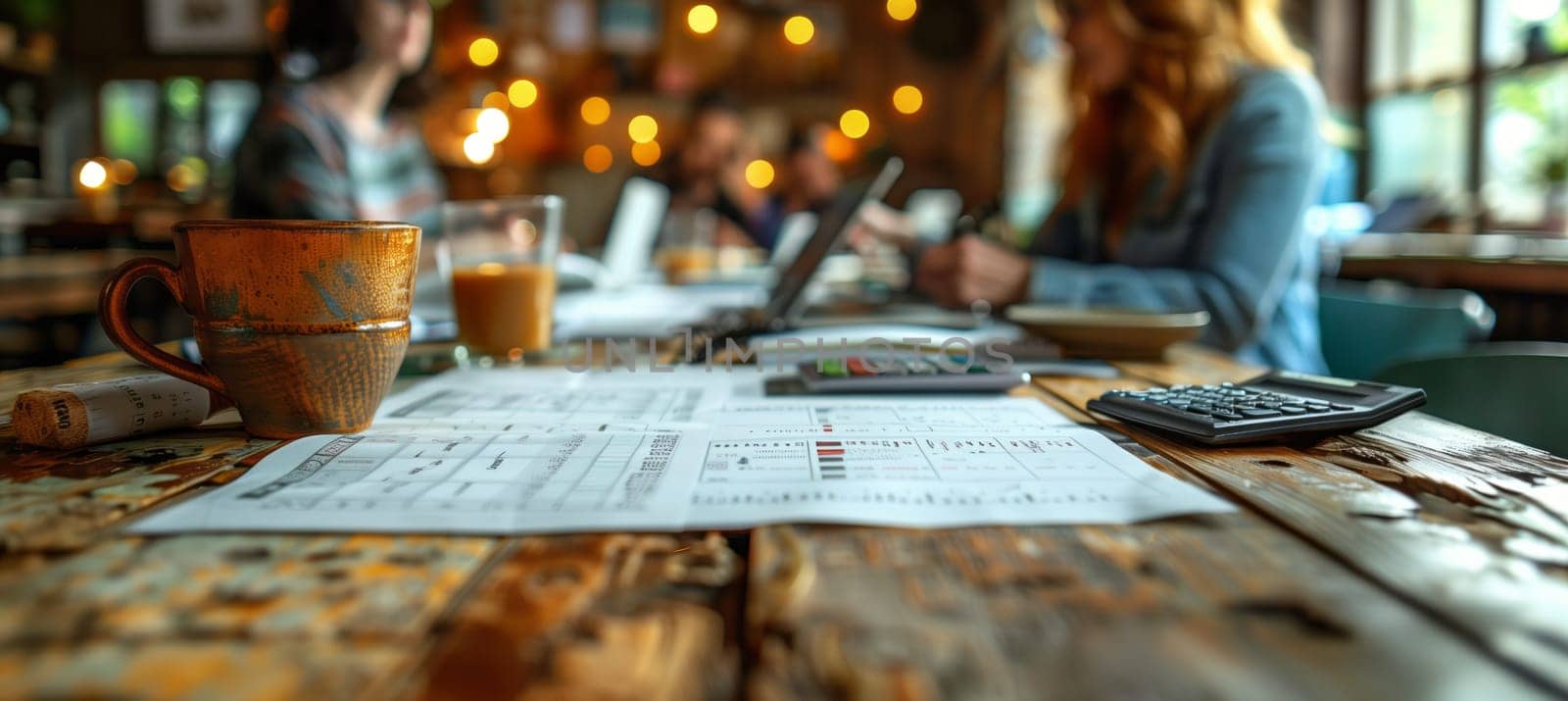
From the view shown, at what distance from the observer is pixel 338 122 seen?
1824 mm

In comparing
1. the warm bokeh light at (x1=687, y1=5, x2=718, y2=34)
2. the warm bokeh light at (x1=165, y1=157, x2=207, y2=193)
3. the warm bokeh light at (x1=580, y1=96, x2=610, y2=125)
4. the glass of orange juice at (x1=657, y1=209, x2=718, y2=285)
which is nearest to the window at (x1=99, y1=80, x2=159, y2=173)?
the warm bokeh light at (x1=165, y1=157, x2=207, y2=193)

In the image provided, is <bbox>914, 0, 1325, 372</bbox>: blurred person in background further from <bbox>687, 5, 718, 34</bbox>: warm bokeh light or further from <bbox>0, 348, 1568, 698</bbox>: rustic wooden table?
<bbox>687, 5, 718, 34</bbox>: warm bokeh light

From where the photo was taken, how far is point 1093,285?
1.18 metres

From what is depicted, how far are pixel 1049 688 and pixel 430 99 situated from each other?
8.32 ft

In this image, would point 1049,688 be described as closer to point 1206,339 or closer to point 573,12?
point 1206,339

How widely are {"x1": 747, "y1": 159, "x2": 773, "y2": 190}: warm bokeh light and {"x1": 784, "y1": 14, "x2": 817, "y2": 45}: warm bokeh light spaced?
80cm

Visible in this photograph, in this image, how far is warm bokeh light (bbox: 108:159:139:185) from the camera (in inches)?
236

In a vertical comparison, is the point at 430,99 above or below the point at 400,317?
above

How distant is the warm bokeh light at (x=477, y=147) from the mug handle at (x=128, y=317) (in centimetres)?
542

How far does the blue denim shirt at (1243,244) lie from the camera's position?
1.18 m

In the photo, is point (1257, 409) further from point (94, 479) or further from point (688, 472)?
point (94, 479)

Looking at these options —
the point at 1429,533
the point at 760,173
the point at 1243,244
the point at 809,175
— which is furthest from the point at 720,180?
the point at 1429,533

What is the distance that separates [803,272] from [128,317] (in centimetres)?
72

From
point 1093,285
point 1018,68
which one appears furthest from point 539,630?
point 1018,68
